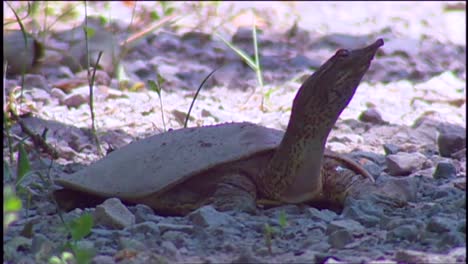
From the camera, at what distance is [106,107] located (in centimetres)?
551

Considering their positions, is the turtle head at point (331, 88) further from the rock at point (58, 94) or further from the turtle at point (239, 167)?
the rock at point (58, 94)

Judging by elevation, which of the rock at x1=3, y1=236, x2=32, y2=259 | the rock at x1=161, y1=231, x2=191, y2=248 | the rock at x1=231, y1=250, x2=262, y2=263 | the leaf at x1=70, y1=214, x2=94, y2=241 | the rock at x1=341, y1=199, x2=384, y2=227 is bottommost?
the rock at x1=3, y1=236, x2=32, y2=259

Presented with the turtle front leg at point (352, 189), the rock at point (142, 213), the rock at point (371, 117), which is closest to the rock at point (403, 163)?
the turtle front leg at point (352, 189)

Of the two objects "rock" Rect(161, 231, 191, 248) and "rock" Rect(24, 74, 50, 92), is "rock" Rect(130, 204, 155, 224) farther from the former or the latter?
"rock" Rect(24, 74, 50, 92)

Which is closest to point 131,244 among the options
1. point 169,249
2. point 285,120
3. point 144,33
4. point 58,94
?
point 169,249

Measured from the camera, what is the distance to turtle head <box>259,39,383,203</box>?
11.1 ft

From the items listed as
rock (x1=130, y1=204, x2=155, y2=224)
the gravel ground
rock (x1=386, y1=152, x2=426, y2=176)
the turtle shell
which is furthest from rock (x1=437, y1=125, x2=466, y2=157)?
rock (x1=130, y1=204, x2=155, y2=224)

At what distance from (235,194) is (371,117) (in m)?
2.16

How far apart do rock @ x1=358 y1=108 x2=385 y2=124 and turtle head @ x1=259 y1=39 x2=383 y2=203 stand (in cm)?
189

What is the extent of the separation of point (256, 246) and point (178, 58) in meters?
4.43

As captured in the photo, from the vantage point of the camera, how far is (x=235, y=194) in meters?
3.45

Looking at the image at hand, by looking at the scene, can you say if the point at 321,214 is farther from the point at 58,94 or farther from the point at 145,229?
the point at 58,94

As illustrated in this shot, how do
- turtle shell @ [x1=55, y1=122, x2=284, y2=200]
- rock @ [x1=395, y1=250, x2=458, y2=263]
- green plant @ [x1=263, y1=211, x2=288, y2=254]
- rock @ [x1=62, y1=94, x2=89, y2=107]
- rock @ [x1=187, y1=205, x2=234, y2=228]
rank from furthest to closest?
1. rock @ [x1=62, y1=94, x2=89, y2=107]
2. turtle shell @ [x1=55, y1=122, x2=284, y2=200]
3. rock @ [x1=187, y1=205, x2=234, y2=228]
4. green plant @ [x1=263, y1=211, x2=288, y2=254]
5. rock @ [x1=395, y1=250, x2=458, y2=263]

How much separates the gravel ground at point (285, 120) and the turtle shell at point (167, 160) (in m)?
0.14
